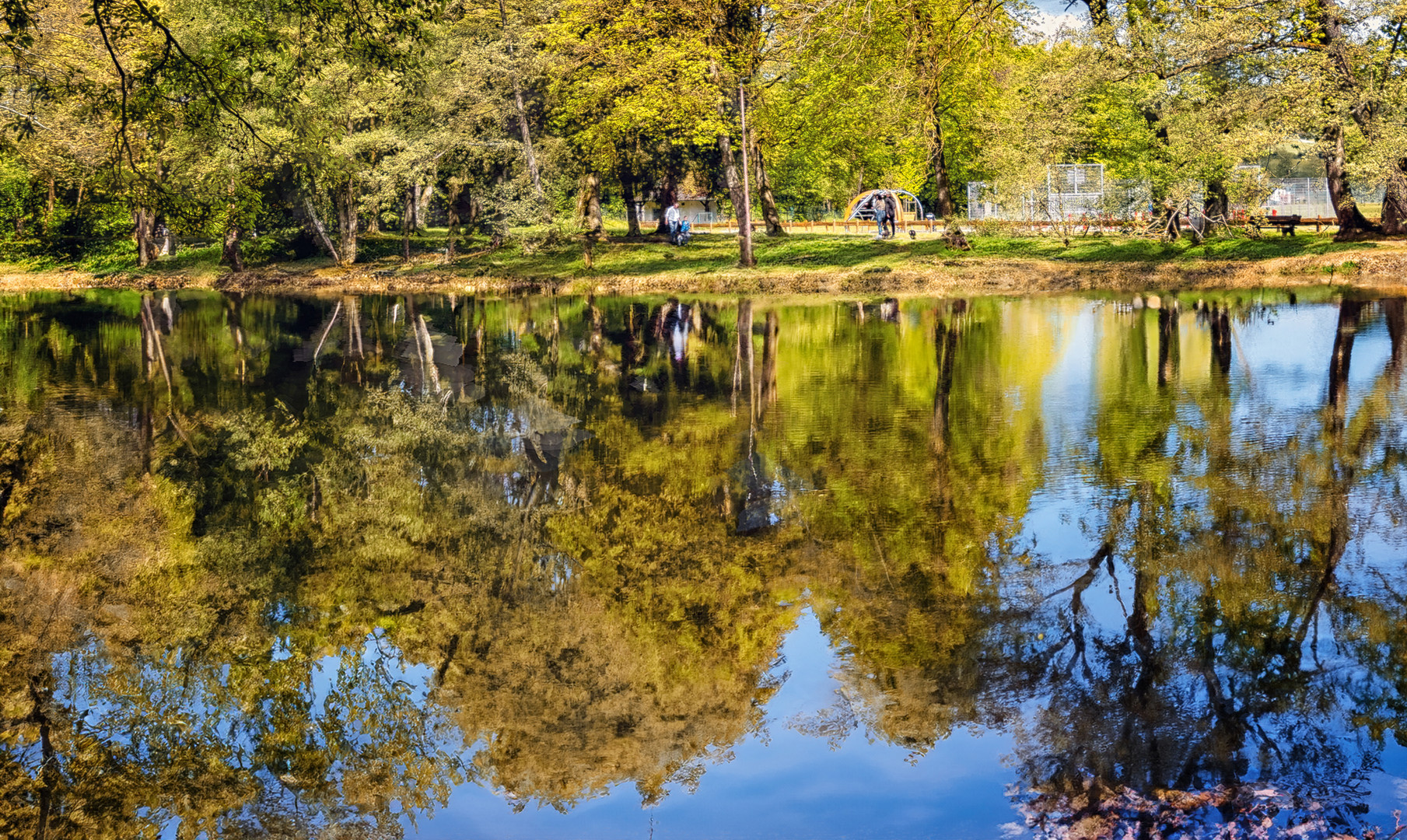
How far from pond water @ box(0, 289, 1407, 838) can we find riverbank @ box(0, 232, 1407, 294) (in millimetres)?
18633

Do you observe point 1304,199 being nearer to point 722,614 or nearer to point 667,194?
point 667,194

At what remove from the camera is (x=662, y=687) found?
A: 20.9ft

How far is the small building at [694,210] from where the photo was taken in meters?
92.8

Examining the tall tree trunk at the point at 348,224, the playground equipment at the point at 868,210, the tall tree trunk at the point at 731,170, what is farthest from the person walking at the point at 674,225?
the tall tree trunk at the point at 348,224

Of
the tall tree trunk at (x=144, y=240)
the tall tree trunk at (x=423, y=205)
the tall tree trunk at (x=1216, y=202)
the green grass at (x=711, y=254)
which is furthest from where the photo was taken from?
the tall tree trunk at (x=423, y=205)

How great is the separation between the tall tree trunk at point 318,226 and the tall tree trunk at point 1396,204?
36.7 metres

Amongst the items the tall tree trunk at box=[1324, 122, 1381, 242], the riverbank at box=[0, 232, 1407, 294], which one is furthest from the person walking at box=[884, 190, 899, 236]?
the tall tree trunk at box=[1324, 122, 1381, 242]

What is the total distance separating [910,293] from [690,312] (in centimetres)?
795

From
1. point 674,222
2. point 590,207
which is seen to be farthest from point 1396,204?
point 590,207

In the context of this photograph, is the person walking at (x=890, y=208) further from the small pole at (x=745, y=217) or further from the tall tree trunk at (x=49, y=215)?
the tall tree trunk at (x=49, y=215)

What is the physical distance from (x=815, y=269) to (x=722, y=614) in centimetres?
3334

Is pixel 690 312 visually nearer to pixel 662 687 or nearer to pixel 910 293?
pixel 910 293

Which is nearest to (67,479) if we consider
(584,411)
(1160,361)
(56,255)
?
(584,411)

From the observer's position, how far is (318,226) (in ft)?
153
